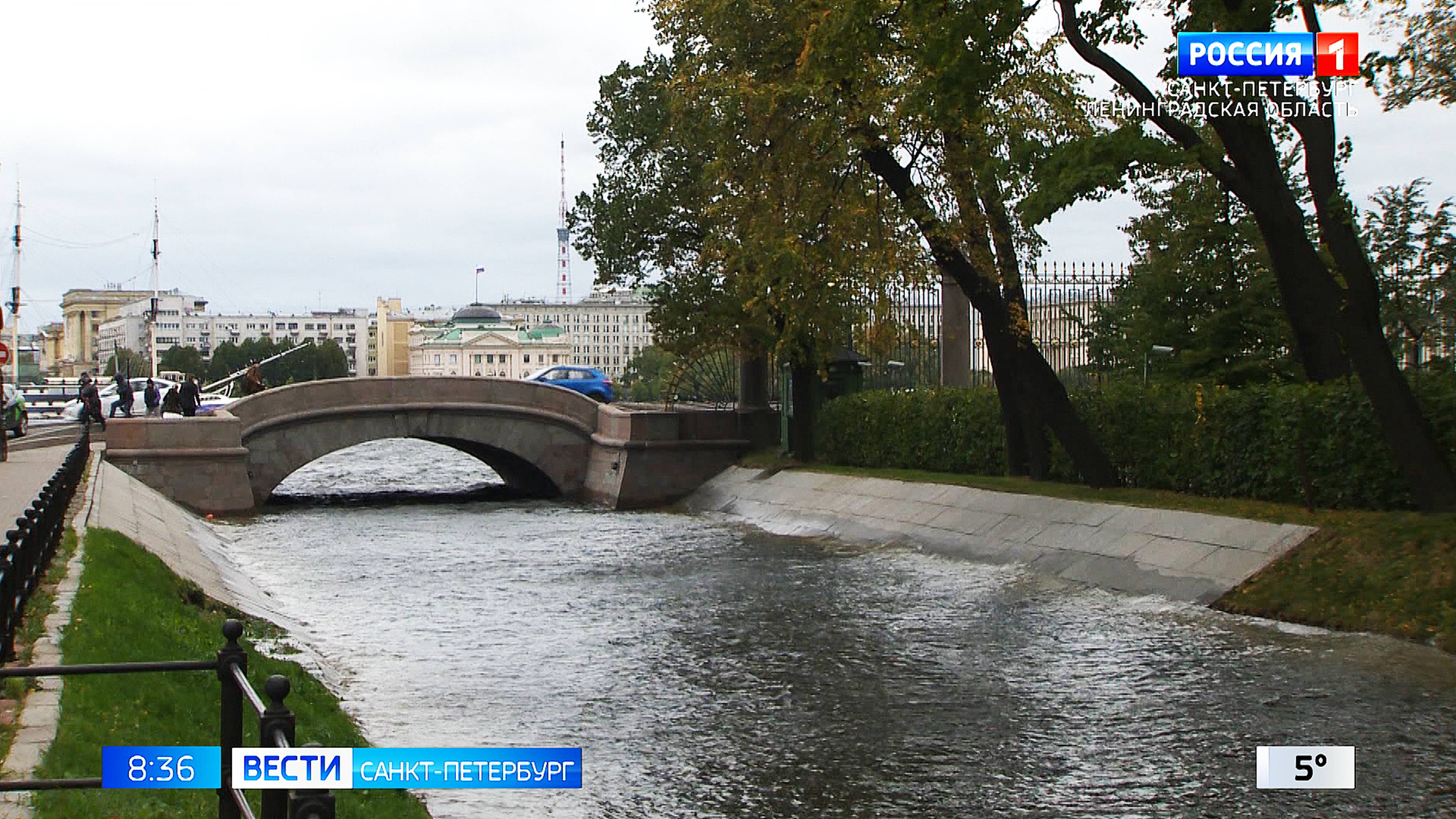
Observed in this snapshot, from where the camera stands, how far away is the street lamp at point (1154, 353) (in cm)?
2392

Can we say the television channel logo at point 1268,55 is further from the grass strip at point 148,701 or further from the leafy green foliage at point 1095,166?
the grass strip at point 148,701

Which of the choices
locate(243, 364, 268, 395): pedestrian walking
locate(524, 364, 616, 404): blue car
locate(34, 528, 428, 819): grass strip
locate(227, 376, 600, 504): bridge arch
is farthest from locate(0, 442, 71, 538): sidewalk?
locate(524, 364, 616, 404): blue car

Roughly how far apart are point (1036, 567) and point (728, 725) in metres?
9.35

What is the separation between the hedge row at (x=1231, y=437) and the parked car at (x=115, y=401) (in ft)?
110

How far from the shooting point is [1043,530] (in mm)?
20953

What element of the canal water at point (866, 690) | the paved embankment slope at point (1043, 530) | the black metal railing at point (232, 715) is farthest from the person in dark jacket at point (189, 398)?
the black metal railing at point (232, 715)

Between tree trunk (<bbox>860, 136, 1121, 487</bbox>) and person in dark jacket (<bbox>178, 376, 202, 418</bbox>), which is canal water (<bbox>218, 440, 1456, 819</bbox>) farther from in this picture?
person in dark jacket (<bbox>178, 376, 202, 418</bbox>)

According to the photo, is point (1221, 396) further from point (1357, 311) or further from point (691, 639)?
point (691, 639)

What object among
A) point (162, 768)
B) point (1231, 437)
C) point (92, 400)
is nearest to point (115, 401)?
point (92, 400)

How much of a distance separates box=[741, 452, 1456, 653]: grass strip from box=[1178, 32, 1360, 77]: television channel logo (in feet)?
15.4

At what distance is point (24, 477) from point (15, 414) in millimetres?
16917

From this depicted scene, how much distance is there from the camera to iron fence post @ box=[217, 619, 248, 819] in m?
5.39

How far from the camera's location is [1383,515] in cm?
1628

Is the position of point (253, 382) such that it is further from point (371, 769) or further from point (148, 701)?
point (371, 769)
